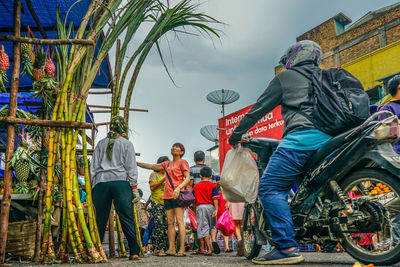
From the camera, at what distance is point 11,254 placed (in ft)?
17.8

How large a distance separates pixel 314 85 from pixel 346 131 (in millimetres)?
496

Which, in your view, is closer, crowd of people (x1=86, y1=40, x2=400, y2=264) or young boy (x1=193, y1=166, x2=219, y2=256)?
crowd of people (x1=86, y1=40, x2=400, y2=264)

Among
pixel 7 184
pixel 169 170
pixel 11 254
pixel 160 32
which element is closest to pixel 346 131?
pixel 160 32

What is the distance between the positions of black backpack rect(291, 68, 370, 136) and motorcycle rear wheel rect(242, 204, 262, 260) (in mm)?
1475

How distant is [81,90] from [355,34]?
2235 cm

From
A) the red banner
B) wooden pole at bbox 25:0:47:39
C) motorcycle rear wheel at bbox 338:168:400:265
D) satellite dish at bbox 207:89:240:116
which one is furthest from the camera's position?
satellite dish at bbox 207:89:240:116

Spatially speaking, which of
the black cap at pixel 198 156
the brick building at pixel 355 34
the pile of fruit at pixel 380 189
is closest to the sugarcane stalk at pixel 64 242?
the pile of fruit at pixel 380 189

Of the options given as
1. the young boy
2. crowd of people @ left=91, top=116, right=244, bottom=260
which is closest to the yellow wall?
crowd of people @ left=91, top=116, right=244, bottom=260

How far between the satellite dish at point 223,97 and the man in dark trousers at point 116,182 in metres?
15.2

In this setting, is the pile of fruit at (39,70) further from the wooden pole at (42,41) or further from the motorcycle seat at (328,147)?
the motorcycle seat at (328,147)

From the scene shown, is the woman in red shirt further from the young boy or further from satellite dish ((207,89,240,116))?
satellite dish ((207,89,240,116))

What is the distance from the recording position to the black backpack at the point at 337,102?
134 inches

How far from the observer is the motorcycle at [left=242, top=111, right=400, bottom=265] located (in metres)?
3.05

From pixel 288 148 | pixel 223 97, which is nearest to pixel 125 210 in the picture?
pixel 288 148
